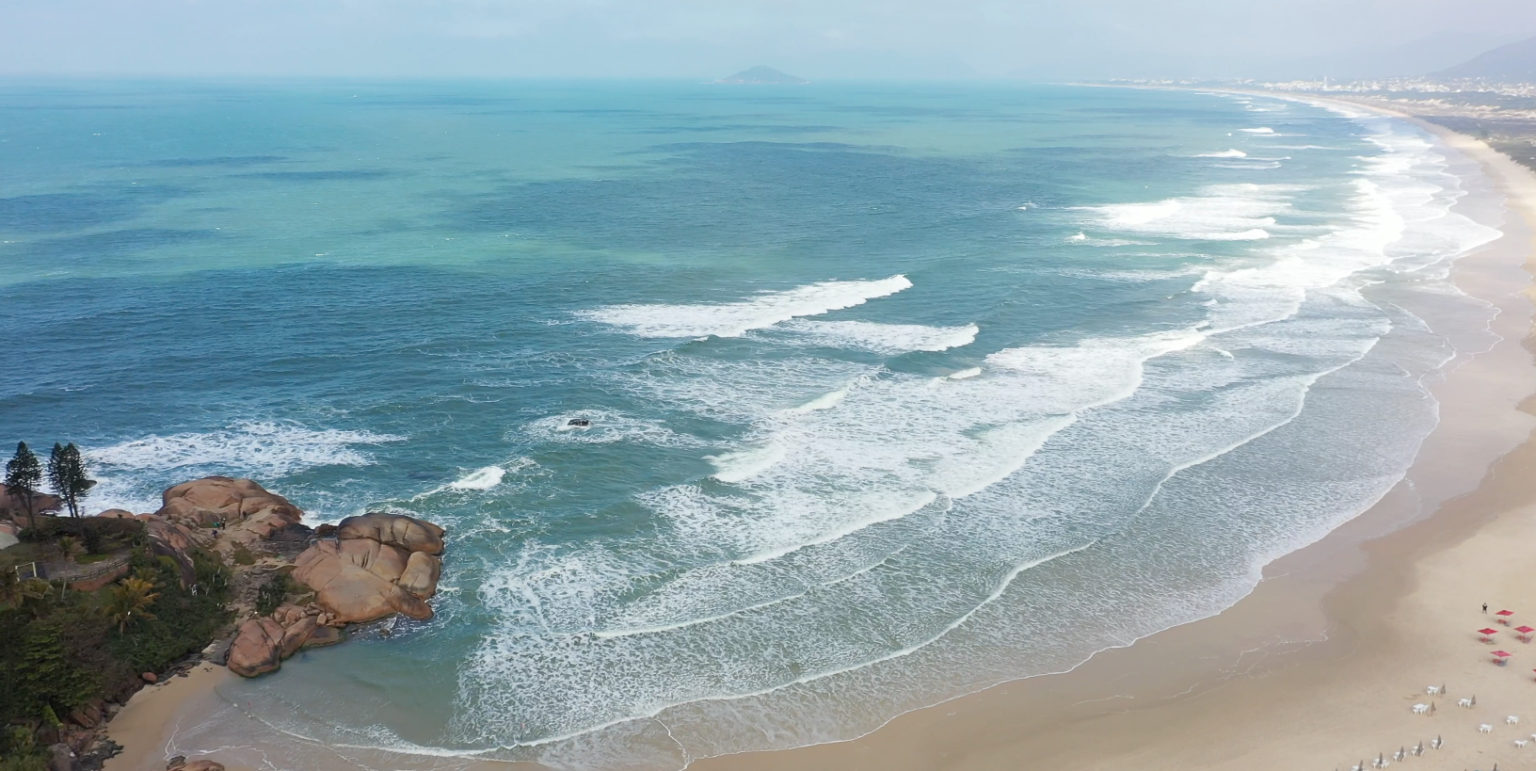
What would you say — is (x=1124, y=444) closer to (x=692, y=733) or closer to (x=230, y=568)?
(x=692, y=733)

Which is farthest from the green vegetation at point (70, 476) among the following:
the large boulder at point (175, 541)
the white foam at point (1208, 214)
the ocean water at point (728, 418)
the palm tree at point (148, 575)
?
the white foam at point (1208, 214)

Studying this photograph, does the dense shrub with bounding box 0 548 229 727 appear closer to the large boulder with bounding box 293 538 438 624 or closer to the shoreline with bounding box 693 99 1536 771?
the large boulder with bounding box 293 538 438 624

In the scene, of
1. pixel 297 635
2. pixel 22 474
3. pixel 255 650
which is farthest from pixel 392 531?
pixel 22 474

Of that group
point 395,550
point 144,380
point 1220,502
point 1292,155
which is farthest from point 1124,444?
point 1292,155

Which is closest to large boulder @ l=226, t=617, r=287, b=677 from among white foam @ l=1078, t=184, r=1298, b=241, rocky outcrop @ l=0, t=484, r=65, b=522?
rocky outcrop @ l=0, t=484, r=65, b=522

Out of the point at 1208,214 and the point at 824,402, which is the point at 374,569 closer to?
the point at 824,402
